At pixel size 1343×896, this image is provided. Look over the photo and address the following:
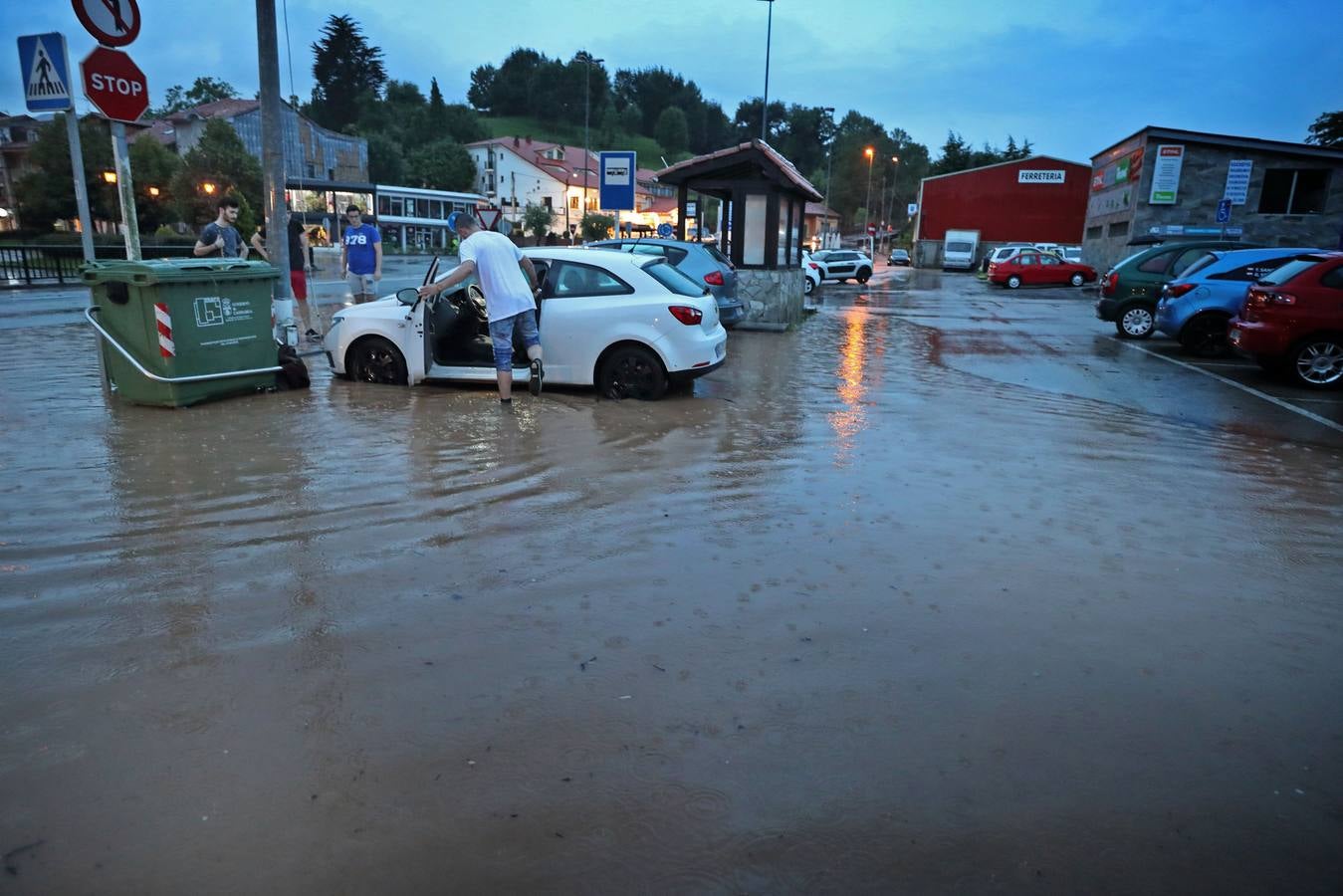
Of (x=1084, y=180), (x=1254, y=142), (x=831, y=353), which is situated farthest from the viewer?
(x=1084, y=180)

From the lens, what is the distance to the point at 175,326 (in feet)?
25.2

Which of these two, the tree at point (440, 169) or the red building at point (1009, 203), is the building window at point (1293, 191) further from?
the tree at point (440, 169)

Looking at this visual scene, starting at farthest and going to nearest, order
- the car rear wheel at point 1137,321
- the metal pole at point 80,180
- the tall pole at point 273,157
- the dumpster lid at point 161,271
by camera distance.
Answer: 1. the car rear wheel at point 1137,321
2. the tall pole at point 273,157
3. the metal pole at point 80,180
4. the dumpster lid at point 161,271

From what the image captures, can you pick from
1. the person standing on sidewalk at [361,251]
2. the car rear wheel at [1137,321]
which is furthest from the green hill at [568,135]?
the person standing on sidewalk at [361,251]

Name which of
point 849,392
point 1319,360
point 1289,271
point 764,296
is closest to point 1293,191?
point 764,296

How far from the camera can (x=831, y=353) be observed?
13.4 metres

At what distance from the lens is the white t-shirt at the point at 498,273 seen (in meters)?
7.89

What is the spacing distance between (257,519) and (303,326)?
9691mm

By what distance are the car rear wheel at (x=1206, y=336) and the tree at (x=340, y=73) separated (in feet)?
386

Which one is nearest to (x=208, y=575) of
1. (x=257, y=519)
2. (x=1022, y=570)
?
(x=257, y=519)

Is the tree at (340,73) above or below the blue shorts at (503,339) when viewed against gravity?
above

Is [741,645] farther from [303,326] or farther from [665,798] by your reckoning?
[303,326]

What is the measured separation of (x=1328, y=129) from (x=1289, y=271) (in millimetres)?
58448

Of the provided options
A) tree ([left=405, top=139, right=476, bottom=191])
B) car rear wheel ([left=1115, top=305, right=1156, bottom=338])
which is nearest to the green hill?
tree ([left=405, top=139, right=476, bottom=191])
